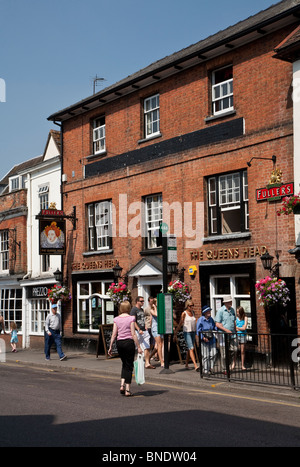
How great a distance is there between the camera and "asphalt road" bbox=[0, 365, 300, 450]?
23.4 feet

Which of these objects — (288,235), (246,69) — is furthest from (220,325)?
(246,69)

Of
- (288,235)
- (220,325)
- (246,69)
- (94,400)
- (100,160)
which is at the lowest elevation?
(94,400)

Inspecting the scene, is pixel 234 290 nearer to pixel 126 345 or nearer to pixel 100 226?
pixel 126 345

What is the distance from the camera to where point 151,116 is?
19438mm

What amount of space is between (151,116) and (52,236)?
611 centimetres

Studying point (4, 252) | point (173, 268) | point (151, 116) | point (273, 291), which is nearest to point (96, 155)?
point (151, 116)

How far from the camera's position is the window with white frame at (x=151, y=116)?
19156mm

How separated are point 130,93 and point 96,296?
7442 millimetres

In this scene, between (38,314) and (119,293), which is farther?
(38,314)

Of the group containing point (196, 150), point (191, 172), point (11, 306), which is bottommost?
point (11, 306)

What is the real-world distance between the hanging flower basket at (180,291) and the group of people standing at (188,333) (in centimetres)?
76

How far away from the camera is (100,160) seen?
21250 millimetres

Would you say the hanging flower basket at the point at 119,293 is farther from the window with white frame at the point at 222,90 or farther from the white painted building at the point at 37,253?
the window with white frame at the point at 222,90
